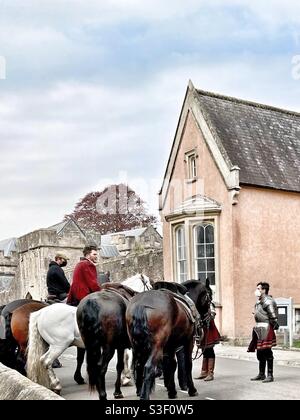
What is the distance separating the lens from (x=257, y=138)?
68.9ft

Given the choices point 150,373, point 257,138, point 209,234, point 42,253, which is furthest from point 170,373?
point 42,253

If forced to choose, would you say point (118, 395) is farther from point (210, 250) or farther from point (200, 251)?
point (200, 251)

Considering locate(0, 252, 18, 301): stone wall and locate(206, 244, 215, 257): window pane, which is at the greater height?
locate(206, 244, 215, 257): window pane

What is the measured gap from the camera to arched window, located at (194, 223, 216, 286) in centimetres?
2002

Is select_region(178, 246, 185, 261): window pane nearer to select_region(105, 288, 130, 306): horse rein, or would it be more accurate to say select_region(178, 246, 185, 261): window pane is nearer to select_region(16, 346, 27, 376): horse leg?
select_region(16, 346, 27, 376): horse leg

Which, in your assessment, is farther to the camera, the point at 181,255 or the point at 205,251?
the point at 181,255

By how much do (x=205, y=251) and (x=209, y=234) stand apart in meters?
0.56

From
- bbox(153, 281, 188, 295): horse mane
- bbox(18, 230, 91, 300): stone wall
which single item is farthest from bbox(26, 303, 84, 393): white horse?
bbox(18, 230, 91, 300): stone wall

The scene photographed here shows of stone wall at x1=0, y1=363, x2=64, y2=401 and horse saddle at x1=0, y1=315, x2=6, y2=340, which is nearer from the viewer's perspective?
stone wall at x1=0, y1=363, x2=64, y2=401

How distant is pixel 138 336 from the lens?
8164 mm

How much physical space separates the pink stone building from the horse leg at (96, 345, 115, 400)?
10709mm

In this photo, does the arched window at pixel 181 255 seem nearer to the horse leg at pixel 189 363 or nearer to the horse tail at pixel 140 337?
the horse leg at pixel 189 363

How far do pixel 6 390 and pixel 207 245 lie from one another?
14459 millimetres
